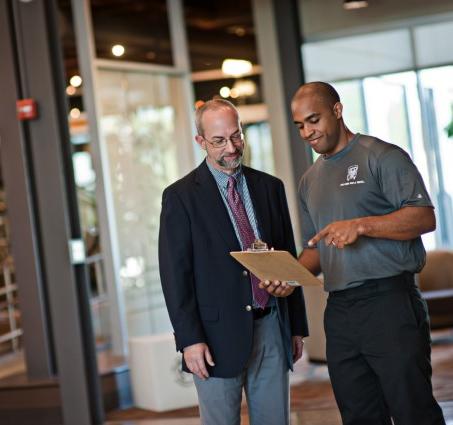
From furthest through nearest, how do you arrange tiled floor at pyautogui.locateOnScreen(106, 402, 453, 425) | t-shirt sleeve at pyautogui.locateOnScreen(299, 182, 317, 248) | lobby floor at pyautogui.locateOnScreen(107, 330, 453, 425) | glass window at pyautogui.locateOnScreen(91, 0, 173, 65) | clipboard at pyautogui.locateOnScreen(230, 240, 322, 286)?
glass window at pyautogui.locateOnScreen(91, 0, 173, 65) < lobby floor at pyautogui.locateOnScreen(107, 330, 453, 425) < tiled floor at pyautogui.locateOnScreen(106, 402, 453, 425) < t-shirt sleeve at pyautogui.locateOnScreen(299, 182, 317, 248) < clipboard at pyautogui.locateOnScreen(230, 240, 322, 286)

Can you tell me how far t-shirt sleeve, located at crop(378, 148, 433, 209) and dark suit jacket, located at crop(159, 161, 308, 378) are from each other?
0.48m

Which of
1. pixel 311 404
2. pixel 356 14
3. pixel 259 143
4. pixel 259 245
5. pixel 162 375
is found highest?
pixel 356 14

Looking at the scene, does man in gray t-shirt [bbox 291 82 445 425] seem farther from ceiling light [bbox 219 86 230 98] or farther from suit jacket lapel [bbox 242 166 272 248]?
ceiling light [bbox 219 86 230 98]

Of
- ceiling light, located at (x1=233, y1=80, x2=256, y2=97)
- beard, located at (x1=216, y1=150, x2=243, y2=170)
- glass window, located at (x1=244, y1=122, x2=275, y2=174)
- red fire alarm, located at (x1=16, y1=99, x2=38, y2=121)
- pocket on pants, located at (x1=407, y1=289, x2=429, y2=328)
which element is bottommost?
pocket on pants, located at (x1=407, y1=289, x2=429, y2=328)

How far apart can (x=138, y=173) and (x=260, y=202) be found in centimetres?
508

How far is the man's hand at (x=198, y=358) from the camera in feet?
10.3

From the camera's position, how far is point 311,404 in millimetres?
5926

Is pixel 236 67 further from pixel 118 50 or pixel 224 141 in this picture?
pixel 224 141

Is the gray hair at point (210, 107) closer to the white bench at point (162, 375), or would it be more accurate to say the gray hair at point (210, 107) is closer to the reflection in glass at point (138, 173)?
the white bench at point (162, 375)

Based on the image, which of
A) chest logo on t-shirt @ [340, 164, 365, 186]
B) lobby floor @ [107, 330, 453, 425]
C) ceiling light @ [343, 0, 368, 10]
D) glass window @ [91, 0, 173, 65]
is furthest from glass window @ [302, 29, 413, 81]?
chest logo on t-shirt @ [340, 164, 365, 186]

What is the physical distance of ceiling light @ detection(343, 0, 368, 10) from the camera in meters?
7.67

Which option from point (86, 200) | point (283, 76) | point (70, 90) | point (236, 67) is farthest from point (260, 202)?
point (236, 67)

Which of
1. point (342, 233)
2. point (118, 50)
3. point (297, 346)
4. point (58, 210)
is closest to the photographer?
point (342, 233)

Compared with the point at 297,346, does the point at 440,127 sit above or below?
above
